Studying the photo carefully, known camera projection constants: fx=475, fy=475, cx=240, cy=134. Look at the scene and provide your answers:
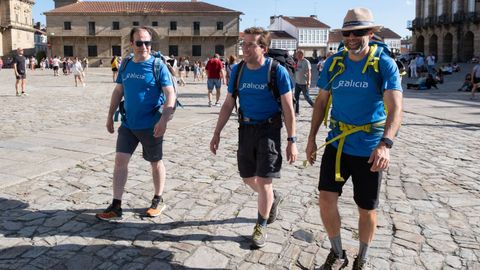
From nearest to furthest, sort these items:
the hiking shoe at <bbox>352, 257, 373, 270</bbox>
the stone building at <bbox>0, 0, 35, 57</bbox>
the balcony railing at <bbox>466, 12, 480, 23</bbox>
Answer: the hiking shoe at <bbox>352, 257, 373, 270</bbox> < the balcony railing at <bbox>466, 12, 480, 23</bbox> < the stone building at <bbox>0, 0, 35, 57</bbox>

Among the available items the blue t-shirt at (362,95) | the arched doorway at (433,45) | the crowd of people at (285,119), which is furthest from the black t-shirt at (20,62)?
the arched doorway at (433,45)

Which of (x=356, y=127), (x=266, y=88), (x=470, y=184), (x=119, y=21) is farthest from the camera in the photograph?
(x=119, y=21)

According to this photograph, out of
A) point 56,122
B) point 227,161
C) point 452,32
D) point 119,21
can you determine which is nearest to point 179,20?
point 119,21

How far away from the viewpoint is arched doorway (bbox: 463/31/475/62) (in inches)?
2044

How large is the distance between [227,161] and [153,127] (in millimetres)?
2846

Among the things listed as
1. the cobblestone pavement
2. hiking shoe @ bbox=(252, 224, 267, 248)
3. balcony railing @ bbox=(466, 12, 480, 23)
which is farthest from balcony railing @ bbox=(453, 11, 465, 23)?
hiking shoe @ bbox=(252, 224, 267, 248)

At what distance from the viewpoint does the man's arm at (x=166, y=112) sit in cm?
426

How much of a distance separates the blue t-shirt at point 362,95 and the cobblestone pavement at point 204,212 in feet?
3.44

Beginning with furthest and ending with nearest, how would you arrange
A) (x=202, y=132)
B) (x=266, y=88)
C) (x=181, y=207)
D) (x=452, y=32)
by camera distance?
(x=452, y=32)
(x=202, y=132)
(x=181, y=207)
(x=266, y=88)

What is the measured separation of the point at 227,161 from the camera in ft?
23.5

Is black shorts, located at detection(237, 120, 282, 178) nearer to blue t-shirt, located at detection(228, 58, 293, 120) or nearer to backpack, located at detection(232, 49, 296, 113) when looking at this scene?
blue t-shirt, located at detection(228, 58, 293, 120)

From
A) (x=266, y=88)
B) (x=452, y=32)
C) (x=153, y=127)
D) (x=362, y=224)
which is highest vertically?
(x=452, y=32)

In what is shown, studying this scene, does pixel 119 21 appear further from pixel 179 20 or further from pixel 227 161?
pixel 227 161

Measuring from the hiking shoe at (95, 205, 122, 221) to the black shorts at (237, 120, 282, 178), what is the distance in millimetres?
1337
